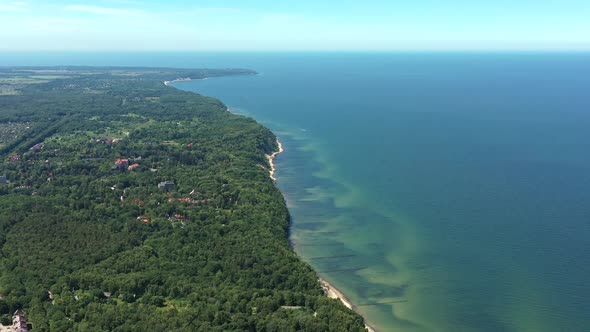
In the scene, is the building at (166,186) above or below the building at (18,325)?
above

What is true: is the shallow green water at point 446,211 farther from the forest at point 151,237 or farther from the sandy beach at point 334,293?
the forest at point 151,237

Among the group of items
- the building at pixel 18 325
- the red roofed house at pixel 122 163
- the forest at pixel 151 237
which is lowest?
the building at pixel 18 325

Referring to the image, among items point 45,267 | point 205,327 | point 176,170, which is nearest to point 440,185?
point 176,170

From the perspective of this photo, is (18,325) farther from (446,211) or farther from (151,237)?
(446,211)

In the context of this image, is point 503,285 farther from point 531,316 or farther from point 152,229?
point 152,229

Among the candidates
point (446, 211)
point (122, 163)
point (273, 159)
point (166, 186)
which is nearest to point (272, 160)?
point (273, 159)

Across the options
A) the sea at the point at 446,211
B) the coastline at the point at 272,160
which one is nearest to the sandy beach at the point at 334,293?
the sea at the point at 446,211
